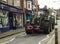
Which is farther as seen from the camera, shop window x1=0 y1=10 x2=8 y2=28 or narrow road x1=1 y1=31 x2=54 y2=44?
shop window x1=0 y1=10 x2=8 y2=28

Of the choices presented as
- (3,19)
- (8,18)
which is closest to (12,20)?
(8,18)

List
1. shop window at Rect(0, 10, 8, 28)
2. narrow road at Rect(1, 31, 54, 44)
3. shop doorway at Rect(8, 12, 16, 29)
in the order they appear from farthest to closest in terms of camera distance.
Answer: shop doorway at Rect(8, 12, 16, 29), shop window at Rect(0, 10, 8, 28), narrow road at Rect(1, 31, 54, 44)

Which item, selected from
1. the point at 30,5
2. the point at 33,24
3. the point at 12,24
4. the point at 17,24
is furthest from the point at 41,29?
the point at 30,5

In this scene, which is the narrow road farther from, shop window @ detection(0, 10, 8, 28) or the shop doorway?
the shop doorway

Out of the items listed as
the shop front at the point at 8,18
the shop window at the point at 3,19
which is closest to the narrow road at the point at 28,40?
the shop front at the point at 8,18

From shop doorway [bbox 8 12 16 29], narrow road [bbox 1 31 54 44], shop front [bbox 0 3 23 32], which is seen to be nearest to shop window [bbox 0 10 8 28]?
shop front [bbox 0 3 23 32]

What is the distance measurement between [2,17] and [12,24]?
5514 mm

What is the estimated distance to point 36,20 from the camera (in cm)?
2812

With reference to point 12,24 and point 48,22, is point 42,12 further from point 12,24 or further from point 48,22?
point 12,24

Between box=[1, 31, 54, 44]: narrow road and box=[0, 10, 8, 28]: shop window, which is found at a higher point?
box=[0, 10, 8, 28]: shop window

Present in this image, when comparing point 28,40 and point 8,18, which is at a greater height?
point 8,18

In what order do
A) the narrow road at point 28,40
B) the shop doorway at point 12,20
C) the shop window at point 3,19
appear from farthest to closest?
the shop doorway at point 12,20
the shop window at point 3,19
the narrow road at point 28,40

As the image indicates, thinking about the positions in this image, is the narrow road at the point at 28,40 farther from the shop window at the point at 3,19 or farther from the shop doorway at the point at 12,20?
the shop doorway at the point at 12,20

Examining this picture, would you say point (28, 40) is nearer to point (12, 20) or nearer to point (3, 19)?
point (3, 19)
